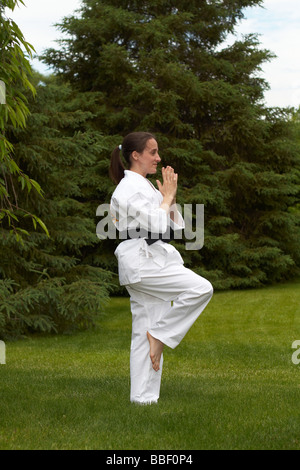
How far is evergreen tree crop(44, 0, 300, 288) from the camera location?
709 inches

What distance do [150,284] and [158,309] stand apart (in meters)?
0.25

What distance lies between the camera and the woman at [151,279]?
15.6ft

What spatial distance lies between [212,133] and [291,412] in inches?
605

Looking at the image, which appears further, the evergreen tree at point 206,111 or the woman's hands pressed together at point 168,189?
the evergreen tree at point 206,111

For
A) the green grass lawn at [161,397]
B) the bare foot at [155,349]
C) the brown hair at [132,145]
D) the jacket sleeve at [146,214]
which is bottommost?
the green grass lawn at [161,397]

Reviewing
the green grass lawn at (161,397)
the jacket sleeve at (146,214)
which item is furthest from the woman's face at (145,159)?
the green grass lawn at (161,397)

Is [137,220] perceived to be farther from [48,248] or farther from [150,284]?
[48,248]

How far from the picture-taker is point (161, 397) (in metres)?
5.33

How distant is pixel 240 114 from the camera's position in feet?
63.1

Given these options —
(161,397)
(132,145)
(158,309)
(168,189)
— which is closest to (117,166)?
(132,145)

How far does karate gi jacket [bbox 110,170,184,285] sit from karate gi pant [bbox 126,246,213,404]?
0.18 feet

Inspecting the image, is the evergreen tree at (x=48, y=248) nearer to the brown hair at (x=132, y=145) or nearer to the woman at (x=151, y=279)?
the brown hair at (x=132, y=145)

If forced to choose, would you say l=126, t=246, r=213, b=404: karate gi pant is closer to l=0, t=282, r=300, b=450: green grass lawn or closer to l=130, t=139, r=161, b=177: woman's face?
l=0, t=282, r=300, b=450: green grass lawn
